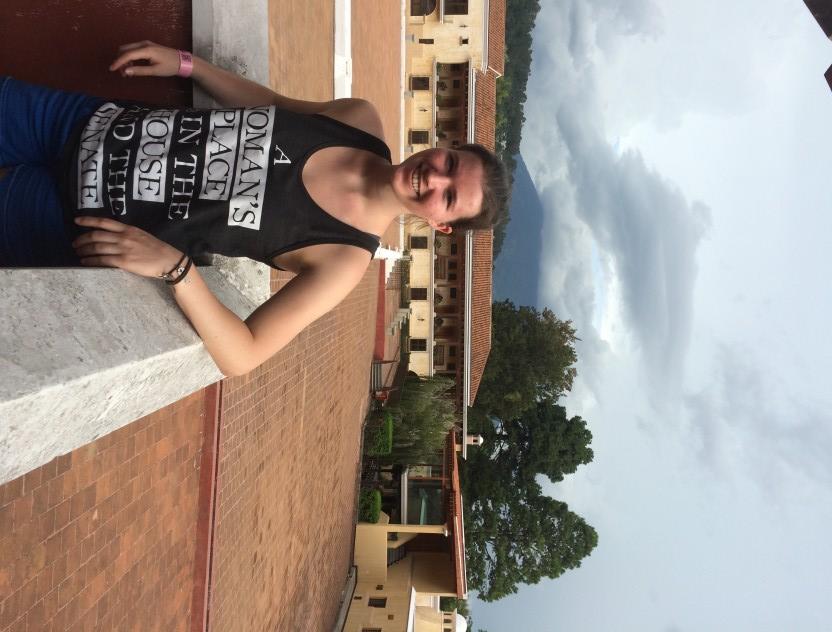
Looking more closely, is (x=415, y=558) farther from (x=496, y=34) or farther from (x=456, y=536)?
(x=496, y=34)

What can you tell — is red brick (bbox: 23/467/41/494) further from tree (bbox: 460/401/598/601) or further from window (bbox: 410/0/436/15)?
tree (bbox: 460/401/598/601)

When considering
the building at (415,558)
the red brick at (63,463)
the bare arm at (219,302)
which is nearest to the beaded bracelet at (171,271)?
the bare arm at (219,302)

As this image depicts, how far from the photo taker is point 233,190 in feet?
7.00

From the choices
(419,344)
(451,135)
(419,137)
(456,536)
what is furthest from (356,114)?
(451,135)

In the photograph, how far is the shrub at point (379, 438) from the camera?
42.1ft

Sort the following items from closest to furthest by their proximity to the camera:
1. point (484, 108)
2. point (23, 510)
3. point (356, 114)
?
point (23, 510) → point (356, 114) → point (484, 108)

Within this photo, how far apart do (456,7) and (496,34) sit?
A: 2405mm

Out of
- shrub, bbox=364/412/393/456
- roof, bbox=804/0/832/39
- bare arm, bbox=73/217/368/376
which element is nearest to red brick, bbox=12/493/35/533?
bare arm, bbox=73/217/368/376

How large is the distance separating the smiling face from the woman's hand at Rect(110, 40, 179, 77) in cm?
127

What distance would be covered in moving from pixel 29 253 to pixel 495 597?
27.6 meters

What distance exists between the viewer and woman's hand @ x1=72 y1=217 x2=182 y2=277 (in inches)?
67.2

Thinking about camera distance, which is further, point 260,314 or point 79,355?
point 260,314

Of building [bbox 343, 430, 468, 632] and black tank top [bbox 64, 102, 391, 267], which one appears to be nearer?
black tank top [bbox 64, 102, 391, 267]

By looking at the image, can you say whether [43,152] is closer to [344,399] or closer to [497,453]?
[344,399]
